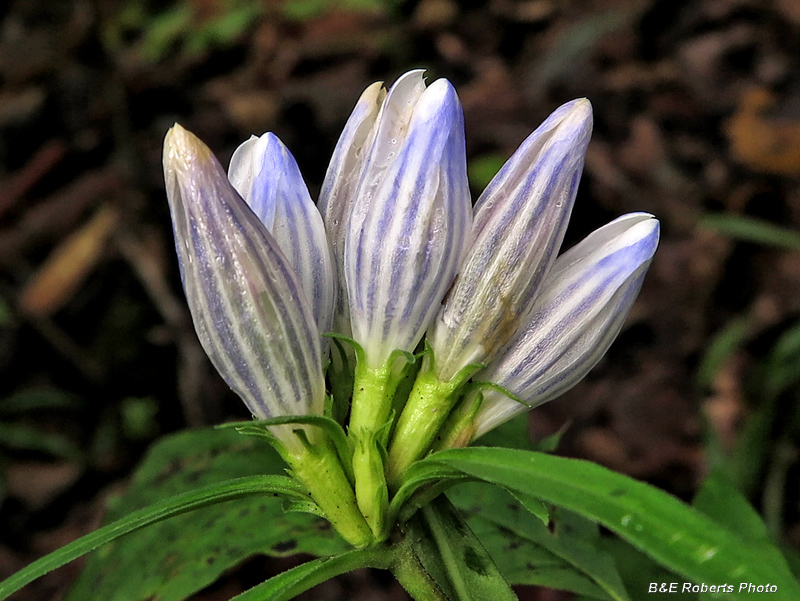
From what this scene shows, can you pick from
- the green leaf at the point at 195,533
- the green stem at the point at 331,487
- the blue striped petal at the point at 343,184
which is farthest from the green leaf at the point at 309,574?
the green leaf at the point at 195,533

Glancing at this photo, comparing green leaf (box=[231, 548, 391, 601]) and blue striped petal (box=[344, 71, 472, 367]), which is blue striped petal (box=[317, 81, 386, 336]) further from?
green leaf (box=[231, 548, 391, 601])

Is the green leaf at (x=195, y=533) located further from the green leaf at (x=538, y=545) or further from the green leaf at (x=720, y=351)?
the green leaf at (x=720, y=351)

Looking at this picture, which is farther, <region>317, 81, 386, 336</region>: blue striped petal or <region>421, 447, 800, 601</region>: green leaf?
<region>317, 81, 386, 336</region>: blue striped petal

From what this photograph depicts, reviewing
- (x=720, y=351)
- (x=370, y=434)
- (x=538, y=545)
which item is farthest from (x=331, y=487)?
(x=720, y=351)

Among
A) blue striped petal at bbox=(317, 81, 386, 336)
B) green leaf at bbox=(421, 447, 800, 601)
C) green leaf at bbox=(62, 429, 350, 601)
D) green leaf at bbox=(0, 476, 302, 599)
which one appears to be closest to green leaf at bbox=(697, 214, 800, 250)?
green leaf at bbox=(62, 429, 350, 601)

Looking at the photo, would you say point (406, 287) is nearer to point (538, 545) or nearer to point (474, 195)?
point (538, 545)
